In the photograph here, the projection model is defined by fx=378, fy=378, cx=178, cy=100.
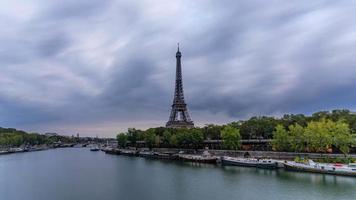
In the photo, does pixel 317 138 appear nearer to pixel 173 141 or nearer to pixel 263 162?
pixel 263 162

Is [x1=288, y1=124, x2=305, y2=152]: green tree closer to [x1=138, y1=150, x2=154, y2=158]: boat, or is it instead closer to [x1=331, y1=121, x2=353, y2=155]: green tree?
[x1=331, y1=121, x2=353, y2=155]: green tree

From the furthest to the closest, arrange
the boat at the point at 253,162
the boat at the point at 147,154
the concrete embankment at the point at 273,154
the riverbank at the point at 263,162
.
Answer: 1. the boat at the point at 147,154
2. the concrete embankment at the point at 273,154
3. the boat at the point at 253,162
4. the riverbank at the point at 263,162

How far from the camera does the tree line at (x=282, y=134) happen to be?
55625 mm

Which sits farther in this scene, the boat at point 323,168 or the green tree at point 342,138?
the green tree at point 342,138

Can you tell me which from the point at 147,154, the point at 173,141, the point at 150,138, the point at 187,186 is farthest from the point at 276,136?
the point at 150,138

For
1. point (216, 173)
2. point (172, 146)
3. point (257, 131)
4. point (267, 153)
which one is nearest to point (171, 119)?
point (172, 146)

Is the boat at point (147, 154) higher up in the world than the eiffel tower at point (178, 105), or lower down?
lower down

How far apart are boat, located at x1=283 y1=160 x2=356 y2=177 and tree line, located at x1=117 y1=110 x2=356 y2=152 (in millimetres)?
6870

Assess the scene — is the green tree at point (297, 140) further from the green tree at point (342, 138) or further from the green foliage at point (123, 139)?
the green foliage at point (123, 139)

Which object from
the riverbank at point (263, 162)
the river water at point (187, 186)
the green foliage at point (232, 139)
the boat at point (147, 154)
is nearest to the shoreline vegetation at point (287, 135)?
the green foliage at point (232, 139)

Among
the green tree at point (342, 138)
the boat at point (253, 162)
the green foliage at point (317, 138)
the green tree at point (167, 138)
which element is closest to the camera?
the green tree at point (342, 138)

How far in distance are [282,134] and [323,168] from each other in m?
16.8

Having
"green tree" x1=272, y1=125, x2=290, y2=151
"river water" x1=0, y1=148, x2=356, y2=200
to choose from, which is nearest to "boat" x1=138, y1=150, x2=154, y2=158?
"green tree" x1=272, y1=125, x2=290, y2=151

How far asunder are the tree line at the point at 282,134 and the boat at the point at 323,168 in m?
6.87
